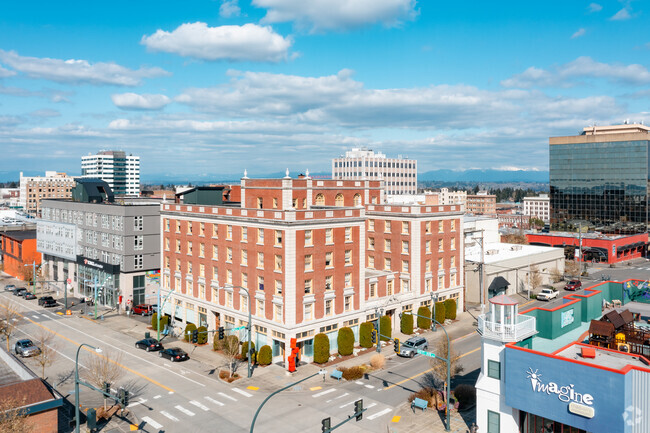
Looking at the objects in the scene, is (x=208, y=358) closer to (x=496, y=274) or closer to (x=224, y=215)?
(x=224, y=215)

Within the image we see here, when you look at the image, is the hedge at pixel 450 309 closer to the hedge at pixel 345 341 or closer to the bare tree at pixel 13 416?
the hedge at pixel 345 341

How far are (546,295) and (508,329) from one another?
167 ft

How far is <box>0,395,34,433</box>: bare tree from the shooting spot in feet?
97.5

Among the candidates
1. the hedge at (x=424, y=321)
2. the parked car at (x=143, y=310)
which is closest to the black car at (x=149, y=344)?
the parked car at (x=143, y=310)

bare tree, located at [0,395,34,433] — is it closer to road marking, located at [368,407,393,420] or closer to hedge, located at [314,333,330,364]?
road marking, located at [368,407,393,420]

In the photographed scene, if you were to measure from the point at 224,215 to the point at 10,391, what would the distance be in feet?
95.0

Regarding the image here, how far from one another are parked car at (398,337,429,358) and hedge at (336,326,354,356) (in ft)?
17.8

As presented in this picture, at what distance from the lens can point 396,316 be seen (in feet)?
204

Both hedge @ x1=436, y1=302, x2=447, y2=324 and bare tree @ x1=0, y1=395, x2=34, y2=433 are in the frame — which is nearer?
bare tree @ x1=0, y1=395, x2=34, y2=433

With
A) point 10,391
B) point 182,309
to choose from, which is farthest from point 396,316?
point 10,391

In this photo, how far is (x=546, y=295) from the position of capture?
78.0m

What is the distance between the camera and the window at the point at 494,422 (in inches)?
1293

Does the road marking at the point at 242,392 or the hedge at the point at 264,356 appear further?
the hedge at the point at 264,356

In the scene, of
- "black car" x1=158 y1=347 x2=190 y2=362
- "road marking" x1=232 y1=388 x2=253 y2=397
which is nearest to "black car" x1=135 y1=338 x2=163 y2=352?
"black car" x1=158 y1=347 x2=190 y2=362
